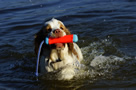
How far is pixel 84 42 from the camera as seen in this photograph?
22.5ft

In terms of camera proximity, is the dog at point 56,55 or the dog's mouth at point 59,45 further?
the dog at point 56,55

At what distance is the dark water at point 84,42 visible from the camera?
14.5ft

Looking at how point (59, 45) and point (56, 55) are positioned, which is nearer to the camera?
point (59, 45)

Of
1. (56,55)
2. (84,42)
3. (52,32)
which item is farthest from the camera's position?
(84,42)

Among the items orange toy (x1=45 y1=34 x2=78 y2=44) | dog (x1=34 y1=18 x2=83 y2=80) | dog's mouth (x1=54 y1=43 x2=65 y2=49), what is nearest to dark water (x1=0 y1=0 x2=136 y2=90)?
dog (x1=34 y1=18 x2=83 y2=80)

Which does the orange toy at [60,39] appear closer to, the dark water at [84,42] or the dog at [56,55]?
the dog at [56,55]

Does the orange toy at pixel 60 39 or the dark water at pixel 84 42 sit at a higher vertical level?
the orange toy at pixel 60 39

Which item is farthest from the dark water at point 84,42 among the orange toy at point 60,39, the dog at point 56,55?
the orange toy at point 60,39

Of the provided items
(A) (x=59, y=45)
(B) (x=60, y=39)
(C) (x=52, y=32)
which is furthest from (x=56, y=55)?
(C) (x=52, y=32)

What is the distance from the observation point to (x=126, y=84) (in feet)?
13.2

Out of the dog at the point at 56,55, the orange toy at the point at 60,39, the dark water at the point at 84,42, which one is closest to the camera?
the orange toy at the point at 60,39

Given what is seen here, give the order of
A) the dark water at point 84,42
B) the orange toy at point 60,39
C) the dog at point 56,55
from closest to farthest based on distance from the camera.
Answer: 1. the orange toy at point 60,39
2. the dog at point 56,55
3. the dark water at point 84,42

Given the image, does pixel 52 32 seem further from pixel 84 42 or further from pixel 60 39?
pixel 84 42

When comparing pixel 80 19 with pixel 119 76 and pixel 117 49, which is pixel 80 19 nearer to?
pixel 117 49
